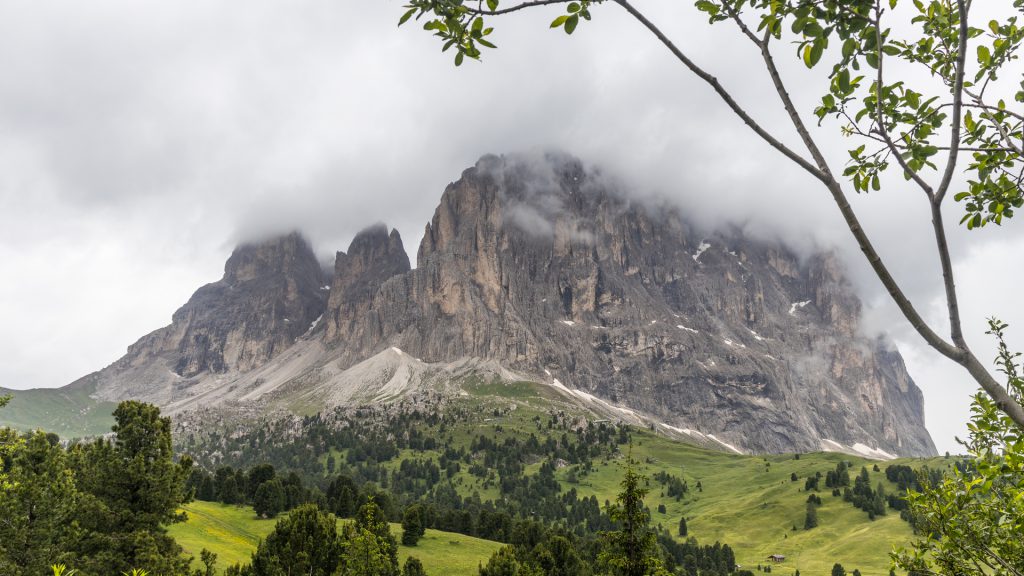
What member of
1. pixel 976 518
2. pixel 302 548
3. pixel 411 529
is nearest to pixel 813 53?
pixel 976 518

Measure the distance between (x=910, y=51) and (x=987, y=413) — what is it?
4.99m

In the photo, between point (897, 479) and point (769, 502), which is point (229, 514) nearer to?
point (769, 502)

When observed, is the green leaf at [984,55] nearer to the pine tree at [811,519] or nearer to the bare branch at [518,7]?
the bare branch at [518,7]

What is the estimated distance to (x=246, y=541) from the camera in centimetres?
7325

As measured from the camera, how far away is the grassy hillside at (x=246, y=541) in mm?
61000

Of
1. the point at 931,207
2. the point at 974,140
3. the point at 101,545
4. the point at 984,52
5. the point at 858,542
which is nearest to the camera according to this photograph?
the point at 931,207

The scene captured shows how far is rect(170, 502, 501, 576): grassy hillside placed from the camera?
2402 inches

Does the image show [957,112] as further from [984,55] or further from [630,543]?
[630,543]

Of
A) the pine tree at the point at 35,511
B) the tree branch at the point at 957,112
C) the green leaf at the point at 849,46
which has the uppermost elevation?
the green leaf at the point at 849,46

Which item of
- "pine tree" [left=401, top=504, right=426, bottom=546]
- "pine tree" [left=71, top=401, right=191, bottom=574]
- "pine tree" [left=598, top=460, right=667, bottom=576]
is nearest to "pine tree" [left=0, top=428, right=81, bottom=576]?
"pine tree" [left=71, top=401, right=191, bottom=574]

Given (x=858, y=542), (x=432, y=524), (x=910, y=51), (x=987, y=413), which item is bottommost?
(x=858, y=542)

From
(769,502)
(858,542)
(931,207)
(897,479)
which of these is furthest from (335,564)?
(897,479)

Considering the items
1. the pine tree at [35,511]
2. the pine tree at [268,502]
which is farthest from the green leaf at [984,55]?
the pine tree at [268,502]

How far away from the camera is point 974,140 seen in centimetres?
607
